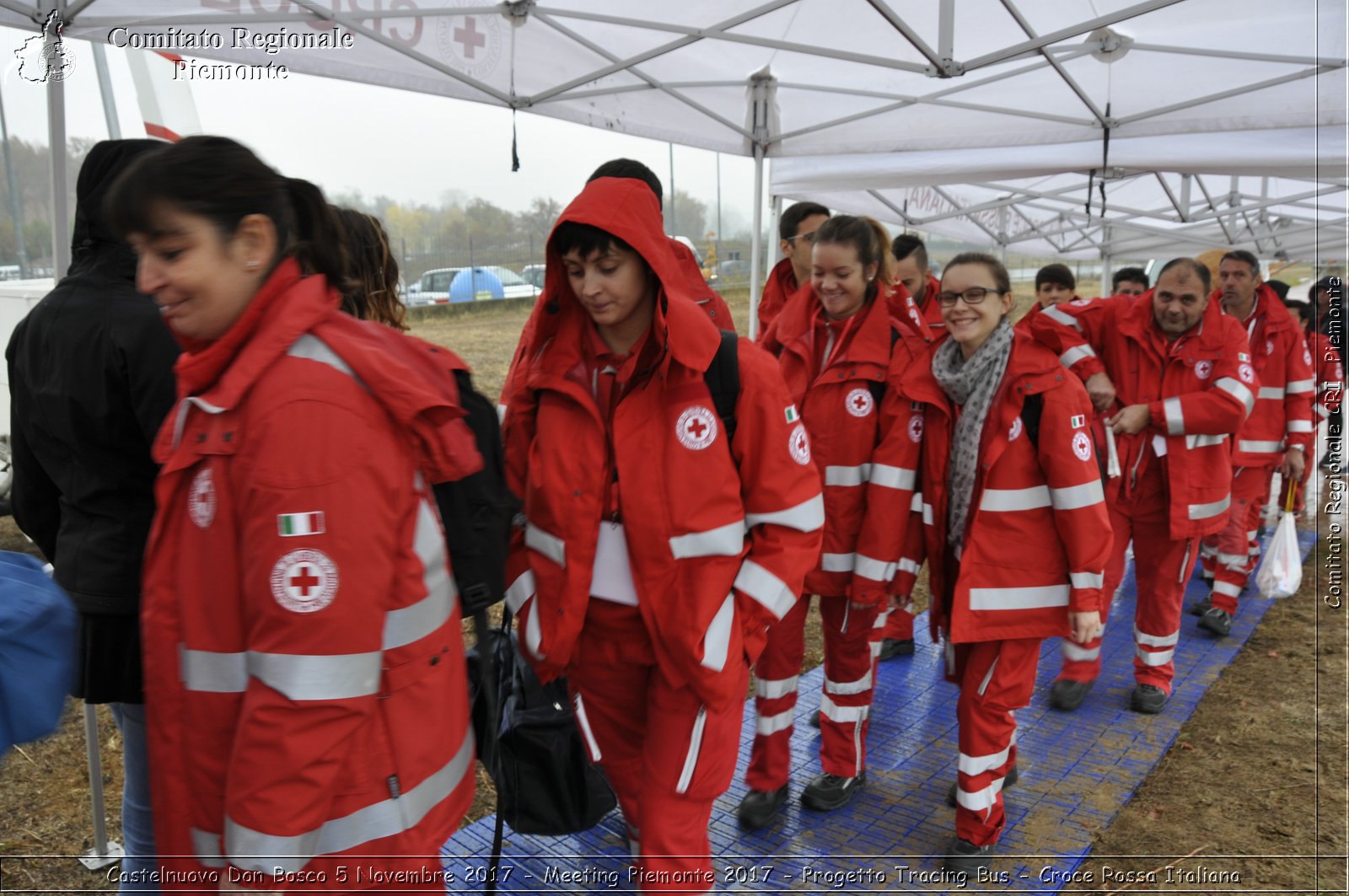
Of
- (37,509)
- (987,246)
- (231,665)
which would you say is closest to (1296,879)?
(231,665)

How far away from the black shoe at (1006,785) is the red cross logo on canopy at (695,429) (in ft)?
7.46

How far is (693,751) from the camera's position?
222 cm

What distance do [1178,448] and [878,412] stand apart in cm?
206

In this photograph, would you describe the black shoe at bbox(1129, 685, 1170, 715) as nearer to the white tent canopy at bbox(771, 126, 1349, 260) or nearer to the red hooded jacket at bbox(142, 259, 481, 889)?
the white tent canopy at bbox(771, 126, 1349, 260)

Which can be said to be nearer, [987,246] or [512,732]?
[512,732]

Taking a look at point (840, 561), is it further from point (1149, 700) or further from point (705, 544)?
point (1149, 700)

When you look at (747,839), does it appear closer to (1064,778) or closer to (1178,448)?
(1064,778)

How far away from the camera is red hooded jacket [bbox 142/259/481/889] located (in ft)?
4.52

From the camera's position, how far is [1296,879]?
3.26 m

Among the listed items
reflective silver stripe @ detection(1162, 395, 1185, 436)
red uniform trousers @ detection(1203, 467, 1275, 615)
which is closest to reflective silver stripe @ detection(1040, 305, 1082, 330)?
reflective silver stripe @ detection(1162, 395, 1185, 436)

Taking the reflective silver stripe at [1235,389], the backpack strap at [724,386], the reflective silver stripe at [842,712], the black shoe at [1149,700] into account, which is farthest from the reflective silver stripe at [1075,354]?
the backpack strap at [724,386]

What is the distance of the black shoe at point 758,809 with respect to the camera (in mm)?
3363

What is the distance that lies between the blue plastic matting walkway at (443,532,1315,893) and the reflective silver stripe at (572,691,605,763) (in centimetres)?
91

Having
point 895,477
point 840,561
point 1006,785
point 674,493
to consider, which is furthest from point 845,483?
point 1006,785
